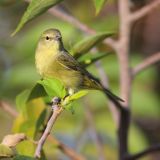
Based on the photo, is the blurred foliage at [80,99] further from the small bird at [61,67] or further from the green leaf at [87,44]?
the green leaf at [87,44]

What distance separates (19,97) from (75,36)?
2.90 ft

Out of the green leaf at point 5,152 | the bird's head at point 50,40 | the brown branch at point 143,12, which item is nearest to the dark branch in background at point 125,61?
the brown branch at point 143,12

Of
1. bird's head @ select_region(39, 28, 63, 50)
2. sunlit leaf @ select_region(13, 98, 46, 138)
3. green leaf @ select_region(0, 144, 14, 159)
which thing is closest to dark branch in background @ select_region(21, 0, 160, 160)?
sunlit leaf @ select_region(13, 98, 46, 138)

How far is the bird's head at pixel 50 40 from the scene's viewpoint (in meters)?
2.27

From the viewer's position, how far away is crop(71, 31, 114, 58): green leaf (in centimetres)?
185

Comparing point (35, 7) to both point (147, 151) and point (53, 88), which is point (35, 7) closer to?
point (53, 88)

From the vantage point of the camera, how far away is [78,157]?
6.36ft

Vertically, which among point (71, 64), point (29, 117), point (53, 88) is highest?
point (53, 88)

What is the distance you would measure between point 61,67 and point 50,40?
0.87ft

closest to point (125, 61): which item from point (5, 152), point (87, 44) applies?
point (87, 44)

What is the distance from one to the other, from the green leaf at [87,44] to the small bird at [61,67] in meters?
0.02

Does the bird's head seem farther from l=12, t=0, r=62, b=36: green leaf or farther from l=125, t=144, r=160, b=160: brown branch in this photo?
l=12, t=0, r=62, b=36: green leaf

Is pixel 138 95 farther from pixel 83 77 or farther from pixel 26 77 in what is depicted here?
pixel 83 77

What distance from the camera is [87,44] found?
1876 mm
